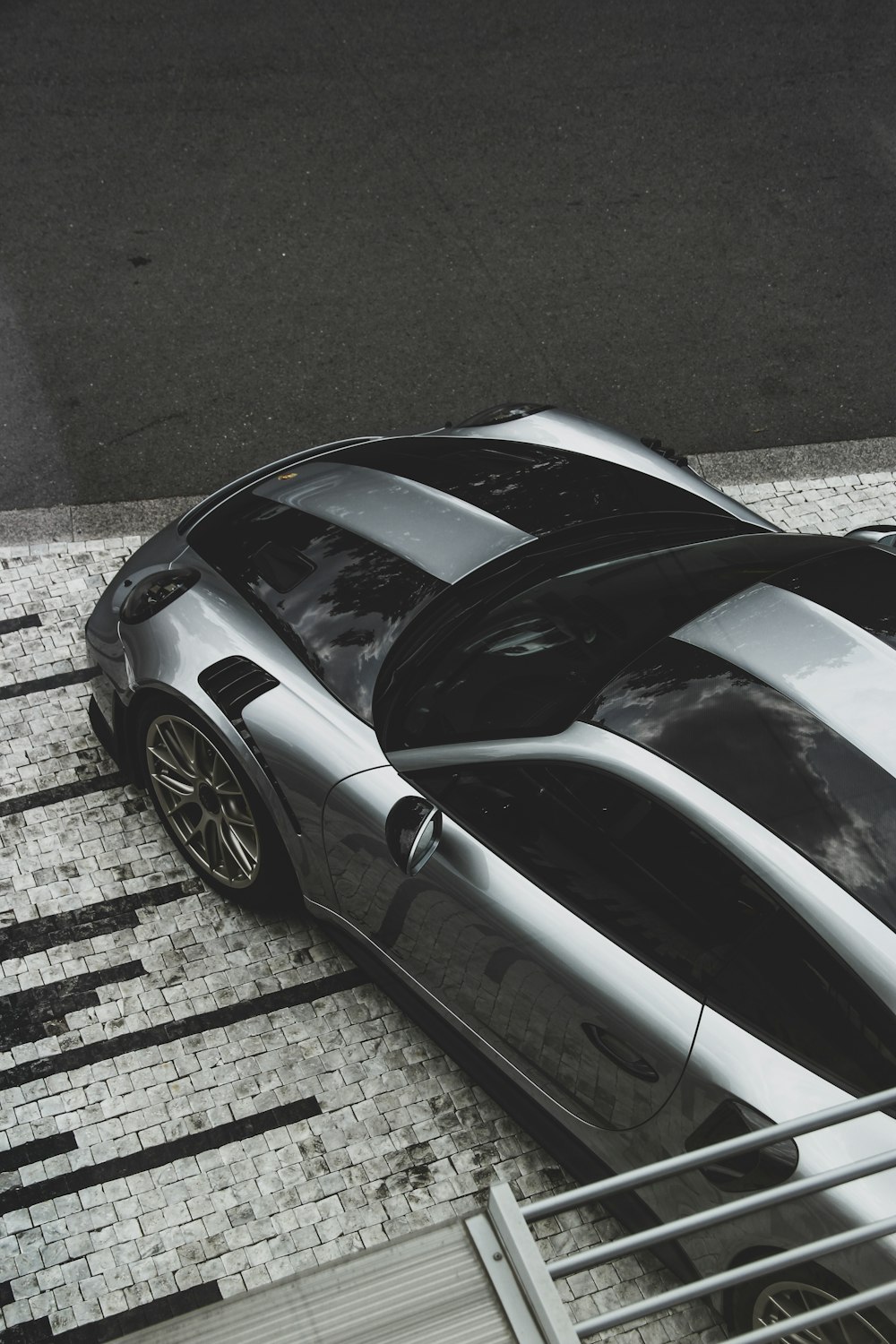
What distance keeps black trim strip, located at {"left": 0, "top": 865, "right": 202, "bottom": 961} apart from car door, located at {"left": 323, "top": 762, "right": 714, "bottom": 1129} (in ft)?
2.89

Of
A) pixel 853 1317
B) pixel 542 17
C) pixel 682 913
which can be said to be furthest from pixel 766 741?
pixel 542 17

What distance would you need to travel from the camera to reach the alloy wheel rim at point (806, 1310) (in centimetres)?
282

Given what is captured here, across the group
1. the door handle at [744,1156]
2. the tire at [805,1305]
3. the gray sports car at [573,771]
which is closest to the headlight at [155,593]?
the gray sports car at [573,771]

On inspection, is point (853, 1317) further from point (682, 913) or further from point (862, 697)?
point (862, 697)

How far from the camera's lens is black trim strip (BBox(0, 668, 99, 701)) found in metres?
4.91

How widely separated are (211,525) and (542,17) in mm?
6477

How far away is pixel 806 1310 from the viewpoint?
2984 mm

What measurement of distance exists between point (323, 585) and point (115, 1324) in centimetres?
224

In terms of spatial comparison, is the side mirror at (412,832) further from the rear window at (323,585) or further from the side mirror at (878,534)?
the side mirror at (878,534)

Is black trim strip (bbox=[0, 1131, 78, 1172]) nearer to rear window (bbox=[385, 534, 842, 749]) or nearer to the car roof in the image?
rear window (bbox=[385, 534, 842, 749])

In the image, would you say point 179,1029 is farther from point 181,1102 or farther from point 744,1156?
point 744,1156

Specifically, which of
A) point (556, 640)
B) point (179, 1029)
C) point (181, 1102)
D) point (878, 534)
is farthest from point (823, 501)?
point (181, 1102)

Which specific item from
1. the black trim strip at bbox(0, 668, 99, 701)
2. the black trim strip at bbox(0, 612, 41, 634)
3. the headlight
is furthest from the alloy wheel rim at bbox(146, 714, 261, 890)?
the black trim strip at bbox(0, 612, 41, 634)

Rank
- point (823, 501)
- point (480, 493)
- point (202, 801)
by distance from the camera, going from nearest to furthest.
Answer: point (202, 801) < point (480, 493) < point (823, 501)
